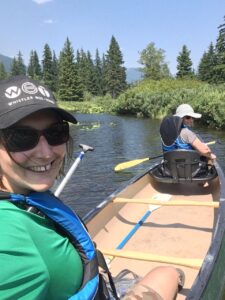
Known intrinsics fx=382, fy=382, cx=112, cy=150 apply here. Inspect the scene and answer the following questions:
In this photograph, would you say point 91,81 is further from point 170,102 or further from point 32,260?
point 32,260

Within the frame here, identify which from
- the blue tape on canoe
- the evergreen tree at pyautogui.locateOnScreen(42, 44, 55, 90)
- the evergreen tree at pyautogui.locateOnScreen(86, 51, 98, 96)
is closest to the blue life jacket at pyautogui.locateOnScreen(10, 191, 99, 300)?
the blue tape on canoe

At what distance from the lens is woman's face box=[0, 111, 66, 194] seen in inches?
63.1

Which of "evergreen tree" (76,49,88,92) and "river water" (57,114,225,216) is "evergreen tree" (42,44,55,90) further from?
"river water" (57,114,225,216)

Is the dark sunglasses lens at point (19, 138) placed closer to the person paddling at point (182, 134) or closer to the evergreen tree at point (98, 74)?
the person paddling at point (182, 134)

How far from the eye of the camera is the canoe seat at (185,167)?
6.18 meters

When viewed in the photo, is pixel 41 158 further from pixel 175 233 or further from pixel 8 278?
pixel 175 233

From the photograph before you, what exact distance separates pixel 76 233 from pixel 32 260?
19.6 inches

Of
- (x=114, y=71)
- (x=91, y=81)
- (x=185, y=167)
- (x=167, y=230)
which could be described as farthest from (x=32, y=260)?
(x=91, y=81)

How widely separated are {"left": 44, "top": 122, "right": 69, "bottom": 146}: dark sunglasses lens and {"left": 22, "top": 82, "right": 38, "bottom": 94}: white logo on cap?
181 mm

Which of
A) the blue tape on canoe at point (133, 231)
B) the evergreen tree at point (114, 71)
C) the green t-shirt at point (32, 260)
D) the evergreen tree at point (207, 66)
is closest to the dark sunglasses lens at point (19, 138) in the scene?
the green t-shirt at point (32, 260)

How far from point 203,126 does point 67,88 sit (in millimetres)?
40677

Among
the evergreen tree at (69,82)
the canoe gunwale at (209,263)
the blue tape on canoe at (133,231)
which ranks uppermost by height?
the evergreen tree at (69,82)

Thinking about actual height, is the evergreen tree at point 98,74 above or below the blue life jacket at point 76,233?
above

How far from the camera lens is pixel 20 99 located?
1.56 metres
